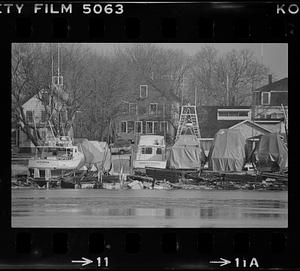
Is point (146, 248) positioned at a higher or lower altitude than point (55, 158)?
lower

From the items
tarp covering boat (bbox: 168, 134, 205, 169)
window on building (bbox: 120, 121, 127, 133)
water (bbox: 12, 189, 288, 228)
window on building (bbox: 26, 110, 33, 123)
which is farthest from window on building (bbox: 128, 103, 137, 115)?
window on building (bbox: 26, 110, 33, 123)

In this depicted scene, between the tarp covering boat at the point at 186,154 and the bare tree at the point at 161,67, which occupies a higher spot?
the bare tree at the point at 161,67

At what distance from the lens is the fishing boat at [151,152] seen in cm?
1245

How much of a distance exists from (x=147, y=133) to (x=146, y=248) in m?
1.08

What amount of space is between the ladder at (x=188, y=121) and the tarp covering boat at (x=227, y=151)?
0.21 meters

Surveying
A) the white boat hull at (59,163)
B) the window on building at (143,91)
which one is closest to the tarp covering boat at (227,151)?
the window on building at (143,91)

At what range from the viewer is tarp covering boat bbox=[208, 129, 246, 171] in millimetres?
12477

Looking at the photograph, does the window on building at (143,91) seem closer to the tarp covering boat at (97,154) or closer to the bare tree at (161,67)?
the bare tree at (161,67)

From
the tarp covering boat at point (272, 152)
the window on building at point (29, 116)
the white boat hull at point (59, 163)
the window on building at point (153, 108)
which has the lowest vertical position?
the white boat hull at point (59, 163)

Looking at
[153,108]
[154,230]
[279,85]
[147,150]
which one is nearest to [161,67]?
[153,108]

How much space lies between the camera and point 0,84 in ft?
40.7

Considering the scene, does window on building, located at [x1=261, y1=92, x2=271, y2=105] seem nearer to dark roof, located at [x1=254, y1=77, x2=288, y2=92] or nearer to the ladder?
dark roof, located at [x1=254, y1=77, x2=288, y2=92]

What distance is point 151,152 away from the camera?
1248 centimetres
